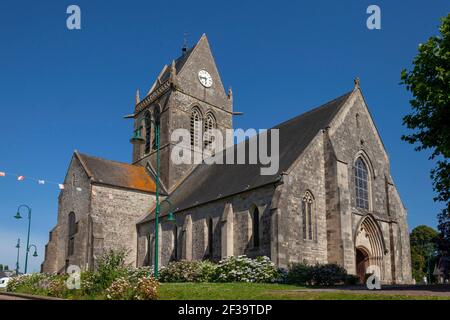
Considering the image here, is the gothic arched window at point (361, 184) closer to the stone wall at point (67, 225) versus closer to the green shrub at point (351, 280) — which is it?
the green shrub at point (351, 280)

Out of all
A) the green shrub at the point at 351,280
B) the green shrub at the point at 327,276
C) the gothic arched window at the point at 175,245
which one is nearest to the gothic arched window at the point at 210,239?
the gothic arched window at the point at 175,245

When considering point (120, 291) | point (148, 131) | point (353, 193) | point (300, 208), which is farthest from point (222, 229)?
point (148, 131)

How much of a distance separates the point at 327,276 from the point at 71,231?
2214 centimetres

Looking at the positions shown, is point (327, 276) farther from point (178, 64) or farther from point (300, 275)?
point (178, 64)

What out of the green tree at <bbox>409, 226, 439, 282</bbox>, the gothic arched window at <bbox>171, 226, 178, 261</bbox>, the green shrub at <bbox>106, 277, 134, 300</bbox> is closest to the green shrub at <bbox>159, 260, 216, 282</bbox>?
the gothic arched window at <bbox>171, 226, 178, 261</bbox>

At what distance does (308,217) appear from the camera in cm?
2433

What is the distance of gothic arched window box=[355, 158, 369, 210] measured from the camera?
27.1 metres

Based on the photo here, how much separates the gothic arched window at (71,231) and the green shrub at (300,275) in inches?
772

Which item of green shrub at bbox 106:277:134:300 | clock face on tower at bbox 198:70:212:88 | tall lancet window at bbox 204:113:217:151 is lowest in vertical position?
green shrub at bbox 106:277:134:300

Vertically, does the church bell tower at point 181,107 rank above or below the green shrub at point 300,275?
above

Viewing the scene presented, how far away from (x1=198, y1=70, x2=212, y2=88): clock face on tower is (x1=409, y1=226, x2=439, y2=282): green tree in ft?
115

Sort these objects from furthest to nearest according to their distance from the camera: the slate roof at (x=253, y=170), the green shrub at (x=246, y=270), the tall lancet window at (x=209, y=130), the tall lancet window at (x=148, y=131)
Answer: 1. the tall lancet window at (x=148, y=131)
2. the tall lancet window at (x=209, y=130)
3. the slate roof at (x=253, y=170)
4. the green shrub at (x=246, y=270)

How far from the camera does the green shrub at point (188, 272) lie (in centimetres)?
2328

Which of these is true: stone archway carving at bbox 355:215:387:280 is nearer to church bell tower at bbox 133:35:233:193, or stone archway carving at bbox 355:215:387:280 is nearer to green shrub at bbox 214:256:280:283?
green shrub at bbox 214:256:280:283
